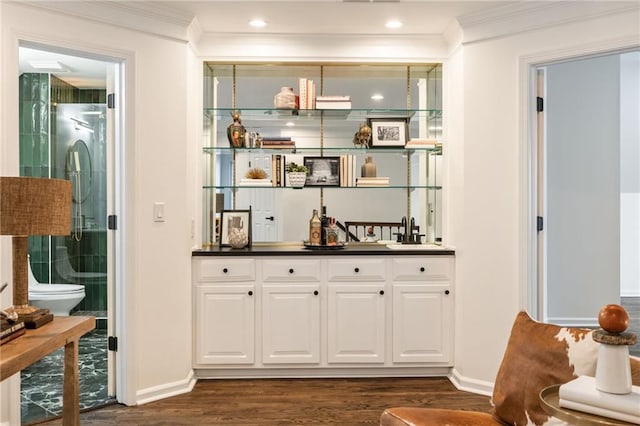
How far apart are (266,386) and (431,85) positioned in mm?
2661

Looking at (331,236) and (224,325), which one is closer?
(224,325)

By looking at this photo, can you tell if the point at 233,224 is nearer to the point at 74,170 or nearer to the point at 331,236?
the point at 331,236

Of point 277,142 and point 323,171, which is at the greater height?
→ point 277,142

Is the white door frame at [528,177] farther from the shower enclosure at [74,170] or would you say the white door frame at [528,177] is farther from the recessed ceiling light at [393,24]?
the shower enclosure at [74,170]

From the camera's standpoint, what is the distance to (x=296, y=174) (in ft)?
13.0

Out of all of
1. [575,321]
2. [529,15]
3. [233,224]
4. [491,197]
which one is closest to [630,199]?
[575,321]

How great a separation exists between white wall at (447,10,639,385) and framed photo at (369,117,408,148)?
61 cm

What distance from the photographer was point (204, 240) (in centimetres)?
402

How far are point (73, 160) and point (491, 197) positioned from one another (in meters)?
3.59

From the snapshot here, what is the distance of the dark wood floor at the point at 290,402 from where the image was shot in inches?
116

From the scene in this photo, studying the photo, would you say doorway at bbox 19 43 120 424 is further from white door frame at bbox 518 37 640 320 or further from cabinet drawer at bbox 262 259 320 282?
white door frame at bbox 518 37 640 320

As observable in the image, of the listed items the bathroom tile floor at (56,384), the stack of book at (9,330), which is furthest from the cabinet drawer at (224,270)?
the stack of book at (9,330)

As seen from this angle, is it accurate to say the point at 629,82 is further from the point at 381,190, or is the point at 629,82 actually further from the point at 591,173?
the point at 381,190

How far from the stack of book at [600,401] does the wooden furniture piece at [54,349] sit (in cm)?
159
